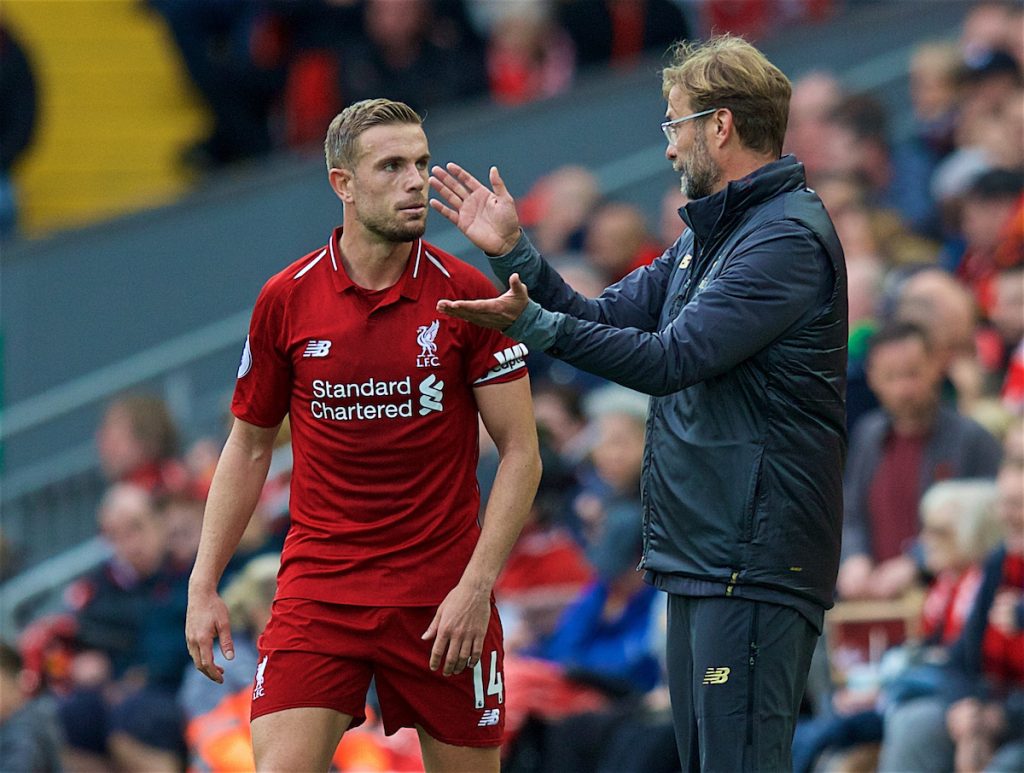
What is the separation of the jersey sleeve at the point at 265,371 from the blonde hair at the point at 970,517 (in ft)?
10.9

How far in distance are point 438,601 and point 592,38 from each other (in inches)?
401

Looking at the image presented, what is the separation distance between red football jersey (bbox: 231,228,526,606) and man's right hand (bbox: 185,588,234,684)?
0.64 ft

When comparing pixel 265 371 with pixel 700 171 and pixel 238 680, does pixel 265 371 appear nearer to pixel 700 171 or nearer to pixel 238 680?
pixel 700 171

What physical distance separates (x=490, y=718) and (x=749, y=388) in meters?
1.26

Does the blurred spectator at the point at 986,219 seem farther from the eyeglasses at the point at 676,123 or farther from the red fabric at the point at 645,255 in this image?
the eyeglasses at the point at 676,123

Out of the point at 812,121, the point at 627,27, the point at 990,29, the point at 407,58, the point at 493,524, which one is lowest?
the point at 493,524

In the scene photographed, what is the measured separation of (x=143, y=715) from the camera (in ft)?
31.4

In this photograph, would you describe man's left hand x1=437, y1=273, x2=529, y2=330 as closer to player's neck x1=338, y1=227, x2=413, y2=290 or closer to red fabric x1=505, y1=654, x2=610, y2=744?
player's neck x1=338, y1=227, x2=413, y2=290

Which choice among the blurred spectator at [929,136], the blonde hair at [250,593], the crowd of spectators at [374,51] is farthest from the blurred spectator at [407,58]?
the blonde hair at [250,593]

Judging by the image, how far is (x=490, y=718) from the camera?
566cm

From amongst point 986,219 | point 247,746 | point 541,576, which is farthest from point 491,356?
point 986,219

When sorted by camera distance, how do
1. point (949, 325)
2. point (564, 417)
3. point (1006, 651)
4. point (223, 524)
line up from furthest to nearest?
point (564, 417)
point (949, 325)
point (1006, 651)
point (223, 524)

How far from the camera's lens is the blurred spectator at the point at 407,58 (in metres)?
14.5

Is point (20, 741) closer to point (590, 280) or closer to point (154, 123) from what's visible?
point (590, 280)
